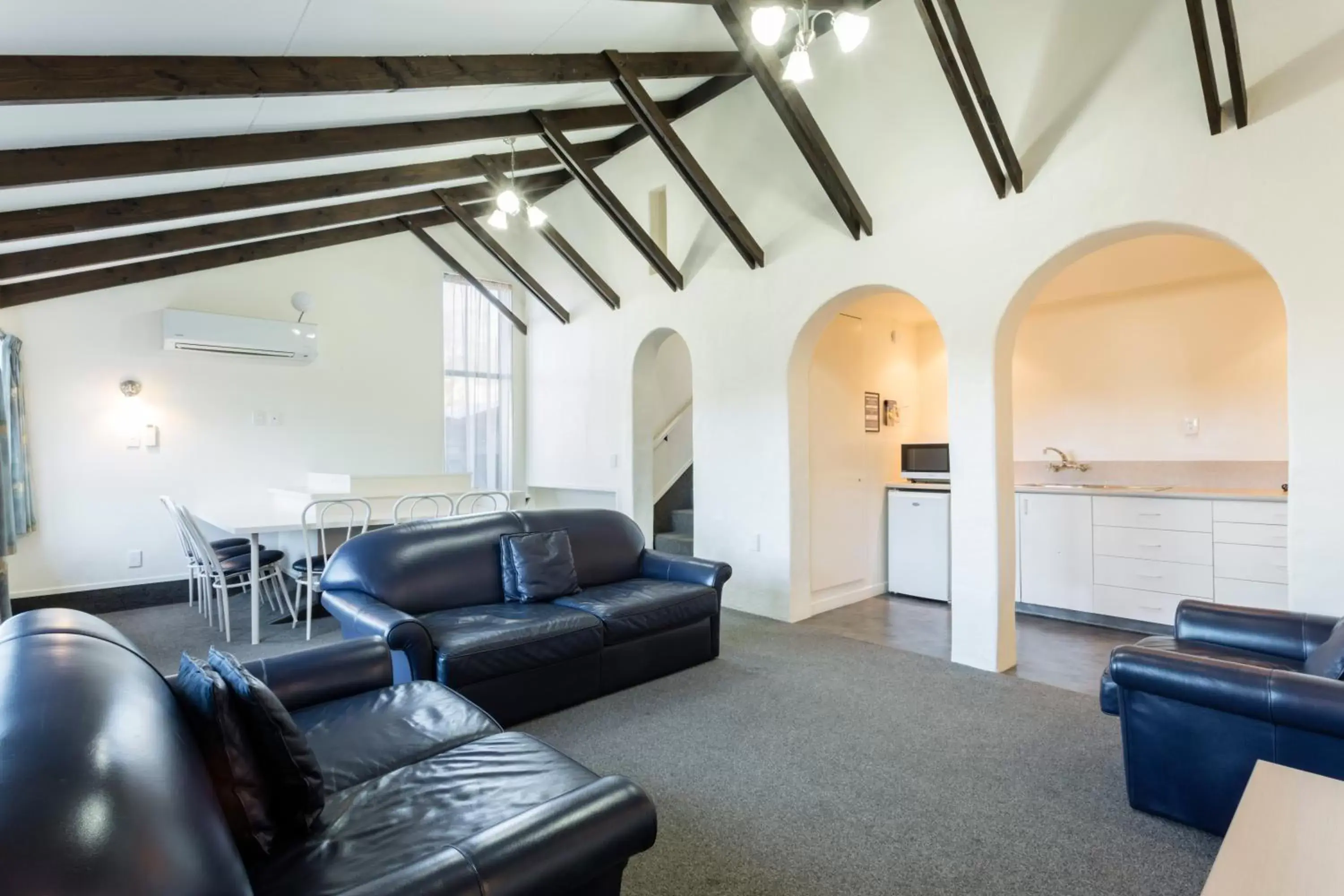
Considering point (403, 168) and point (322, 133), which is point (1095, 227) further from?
point (403, 168)

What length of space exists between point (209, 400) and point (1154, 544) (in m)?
7.51

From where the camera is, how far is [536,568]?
3605mm

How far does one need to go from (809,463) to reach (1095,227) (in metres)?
2.34

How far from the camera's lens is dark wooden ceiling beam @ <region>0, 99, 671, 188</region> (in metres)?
3.01

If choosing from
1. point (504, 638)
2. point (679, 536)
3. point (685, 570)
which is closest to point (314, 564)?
point (504, 638)

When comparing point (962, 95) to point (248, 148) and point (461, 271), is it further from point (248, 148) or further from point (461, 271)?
point (461, 271)

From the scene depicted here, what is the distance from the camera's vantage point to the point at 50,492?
514 centimetres

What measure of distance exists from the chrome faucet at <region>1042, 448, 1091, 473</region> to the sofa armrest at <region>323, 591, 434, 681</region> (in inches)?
191

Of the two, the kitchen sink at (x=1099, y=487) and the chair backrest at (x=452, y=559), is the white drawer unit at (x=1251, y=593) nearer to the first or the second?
the kitchen sink at (x=1099, y=487)

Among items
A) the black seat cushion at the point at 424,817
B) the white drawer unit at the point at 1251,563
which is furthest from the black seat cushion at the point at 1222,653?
the black seat cushion at the point at 424,817

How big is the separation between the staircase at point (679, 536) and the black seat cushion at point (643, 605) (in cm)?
183

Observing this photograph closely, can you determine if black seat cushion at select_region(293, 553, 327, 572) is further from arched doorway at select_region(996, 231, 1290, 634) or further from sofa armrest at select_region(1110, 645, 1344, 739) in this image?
sofa armrest at select_region(1110, 645, 1344, 739)

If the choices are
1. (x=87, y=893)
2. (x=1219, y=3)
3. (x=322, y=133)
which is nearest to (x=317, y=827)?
(x=87, y=893)

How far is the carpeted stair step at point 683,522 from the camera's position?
6516 mm
